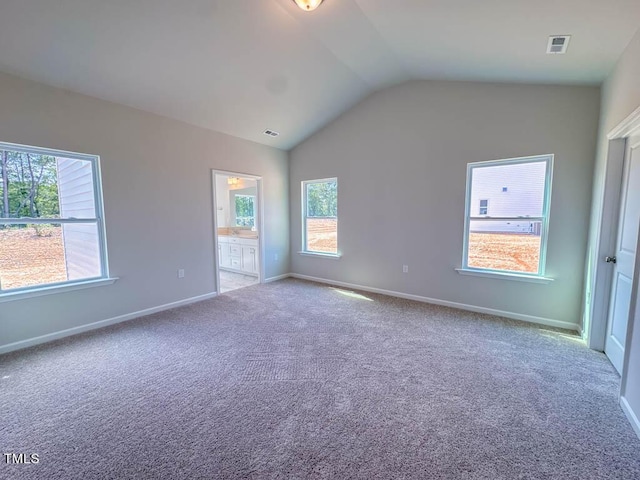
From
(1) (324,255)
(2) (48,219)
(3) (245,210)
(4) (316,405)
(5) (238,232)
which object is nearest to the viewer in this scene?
(4) (316,405)

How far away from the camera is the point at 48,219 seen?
2.88 meters

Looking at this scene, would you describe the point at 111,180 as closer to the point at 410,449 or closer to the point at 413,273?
the point at 410,449

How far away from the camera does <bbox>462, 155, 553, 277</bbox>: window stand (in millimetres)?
3232

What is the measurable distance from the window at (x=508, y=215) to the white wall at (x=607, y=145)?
44cm

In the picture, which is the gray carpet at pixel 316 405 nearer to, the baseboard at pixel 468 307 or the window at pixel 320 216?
the baseboard at pixel 468 307

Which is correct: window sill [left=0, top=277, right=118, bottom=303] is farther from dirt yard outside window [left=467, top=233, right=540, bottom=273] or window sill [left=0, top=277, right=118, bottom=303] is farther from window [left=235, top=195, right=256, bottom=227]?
dirt yard outside window [left=467, top=233, right=540, bottom=273]

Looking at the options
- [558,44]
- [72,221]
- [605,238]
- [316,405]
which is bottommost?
[316,405]

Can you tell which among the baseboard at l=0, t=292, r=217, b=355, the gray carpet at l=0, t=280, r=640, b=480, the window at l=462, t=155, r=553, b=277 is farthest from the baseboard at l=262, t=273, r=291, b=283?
the window at l=462, t=155, r=553, b=277

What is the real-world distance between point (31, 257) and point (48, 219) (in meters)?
0.41

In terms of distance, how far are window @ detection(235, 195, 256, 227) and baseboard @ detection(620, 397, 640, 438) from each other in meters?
6.01

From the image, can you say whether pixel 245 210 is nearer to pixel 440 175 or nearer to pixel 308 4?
pixel 440 175

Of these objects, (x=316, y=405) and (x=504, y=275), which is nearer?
(x=316, y=405)

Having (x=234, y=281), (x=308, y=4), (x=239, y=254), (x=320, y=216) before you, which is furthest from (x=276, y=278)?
(x=308, y=4)

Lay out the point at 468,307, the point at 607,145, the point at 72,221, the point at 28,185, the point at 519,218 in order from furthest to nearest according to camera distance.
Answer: the point at 468,307, the point at 519,218, the point at 72,221, the point at 28,185, the point at 607,145
